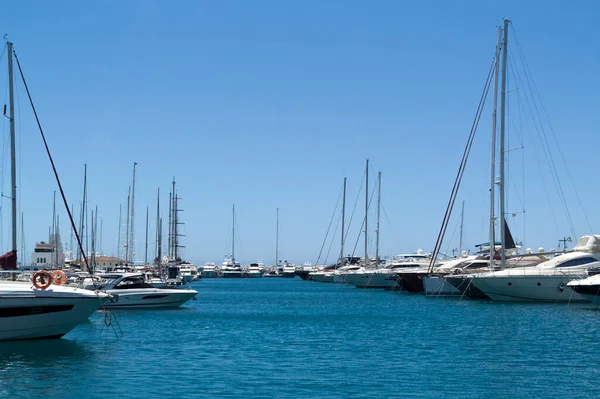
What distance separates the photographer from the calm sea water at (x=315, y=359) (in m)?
22.8

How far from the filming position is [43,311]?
100 ft

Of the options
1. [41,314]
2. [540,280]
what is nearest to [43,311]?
[41,314]

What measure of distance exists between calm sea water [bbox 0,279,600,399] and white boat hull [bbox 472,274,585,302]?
947cm

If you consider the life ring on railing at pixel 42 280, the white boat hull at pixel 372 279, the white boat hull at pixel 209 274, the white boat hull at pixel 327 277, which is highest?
the life ring on railing at pixel 42 280

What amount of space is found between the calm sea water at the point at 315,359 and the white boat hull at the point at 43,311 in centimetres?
56

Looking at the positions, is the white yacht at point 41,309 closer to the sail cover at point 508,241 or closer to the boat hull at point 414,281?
the sail cover at point 508,241

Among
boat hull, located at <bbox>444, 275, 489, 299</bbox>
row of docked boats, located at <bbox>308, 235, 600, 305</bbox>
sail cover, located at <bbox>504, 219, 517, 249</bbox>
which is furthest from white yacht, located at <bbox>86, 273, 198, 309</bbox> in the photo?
sail cover, located at <bbox>504, 219, 517, 249</bbox>

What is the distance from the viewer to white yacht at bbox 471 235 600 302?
180 feet

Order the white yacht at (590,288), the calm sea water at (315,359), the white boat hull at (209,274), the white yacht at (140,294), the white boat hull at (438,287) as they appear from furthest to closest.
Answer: the white boat hull at (209,274), the white boat hull at (438,287), the white yacht at (140,294), the white yacht at (590,288), the calm sea water at (315,359)

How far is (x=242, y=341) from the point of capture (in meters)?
34.3

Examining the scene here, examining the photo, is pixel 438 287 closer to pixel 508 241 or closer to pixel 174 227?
pixel 508 241

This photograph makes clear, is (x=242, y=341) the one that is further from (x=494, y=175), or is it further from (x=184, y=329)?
(x=494, y=175)

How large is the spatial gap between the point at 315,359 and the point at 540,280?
102 ft

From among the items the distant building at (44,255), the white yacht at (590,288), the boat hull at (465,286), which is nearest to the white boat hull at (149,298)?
the boat hull at (465,286)
